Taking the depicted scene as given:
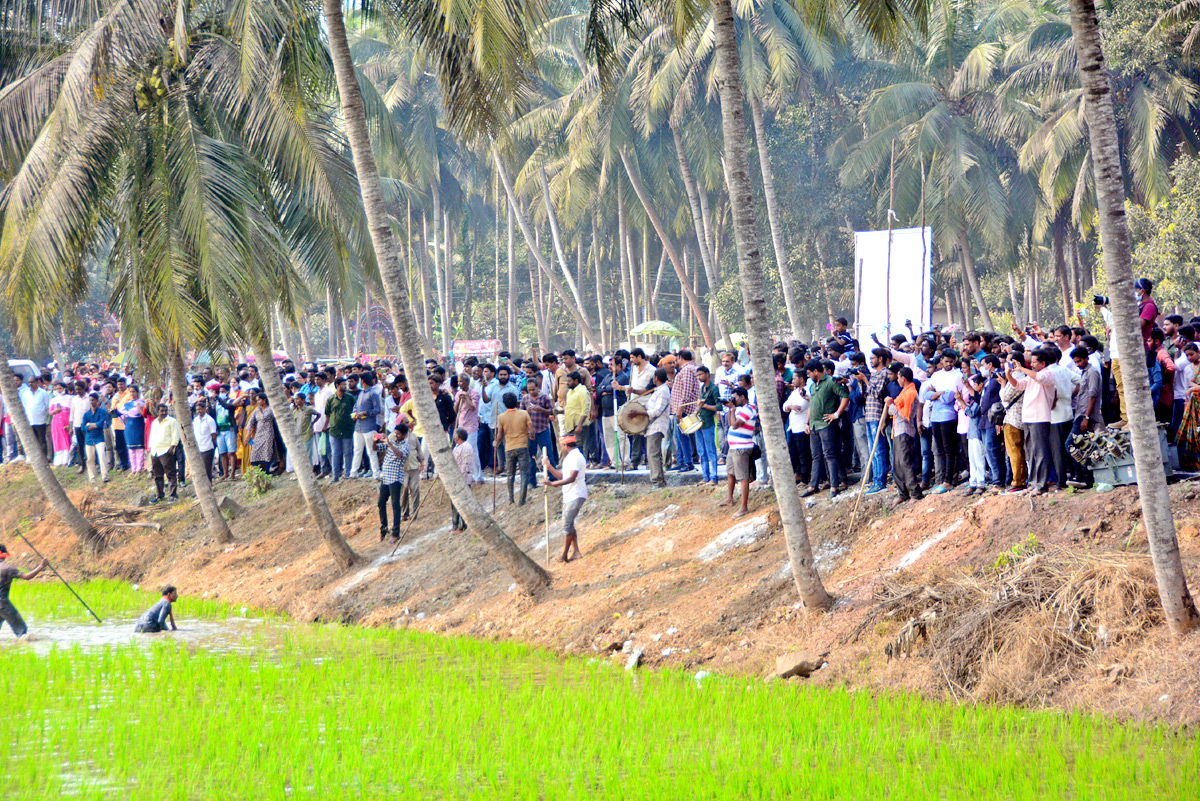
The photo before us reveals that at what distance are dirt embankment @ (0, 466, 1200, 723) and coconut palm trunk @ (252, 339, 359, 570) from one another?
1.52 feet

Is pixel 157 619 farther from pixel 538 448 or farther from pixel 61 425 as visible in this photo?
pixel 61 425

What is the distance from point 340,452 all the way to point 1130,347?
1566 centimetres

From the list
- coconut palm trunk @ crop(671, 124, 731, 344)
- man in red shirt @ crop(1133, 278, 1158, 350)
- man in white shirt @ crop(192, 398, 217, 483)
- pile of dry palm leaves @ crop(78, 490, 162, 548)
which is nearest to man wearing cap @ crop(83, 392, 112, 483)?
pile of dry palm leaves @ crop(78, 490, 162, 548)

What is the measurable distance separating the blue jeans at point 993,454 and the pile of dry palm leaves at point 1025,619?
198cm

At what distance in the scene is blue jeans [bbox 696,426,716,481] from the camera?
54.2 ft

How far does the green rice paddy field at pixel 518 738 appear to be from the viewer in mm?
7691

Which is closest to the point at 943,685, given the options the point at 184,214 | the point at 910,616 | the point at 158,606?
the point at 910,616

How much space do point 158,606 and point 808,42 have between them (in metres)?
22.7

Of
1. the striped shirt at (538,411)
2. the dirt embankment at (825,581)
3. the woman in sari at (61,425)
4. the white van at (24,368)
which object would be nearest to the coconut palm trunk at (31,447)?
the dirt embankment at (825,581)

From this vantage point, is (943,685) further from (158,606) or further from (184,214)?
(184,214)

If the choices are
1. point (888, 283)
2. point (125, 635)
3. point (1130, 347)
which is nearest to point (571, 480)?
point (125, 635)

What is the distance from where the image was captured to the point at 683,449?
57.0ft

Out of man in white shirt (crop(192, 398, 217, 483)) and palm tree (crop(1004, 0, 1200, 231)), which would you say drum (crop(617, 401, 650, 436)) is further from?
palm tree (crop(1004, 0, 1200, 231))

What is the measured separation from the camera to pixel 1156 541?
29.2 ft
